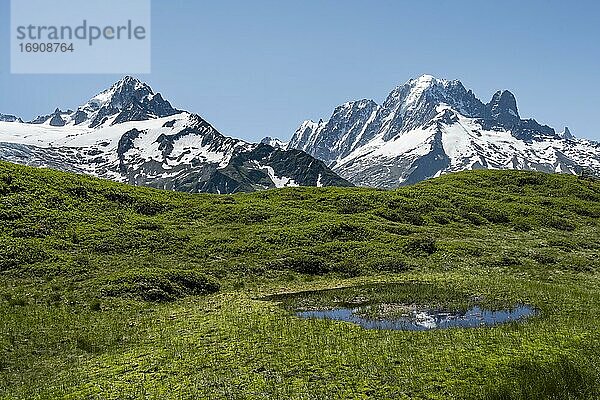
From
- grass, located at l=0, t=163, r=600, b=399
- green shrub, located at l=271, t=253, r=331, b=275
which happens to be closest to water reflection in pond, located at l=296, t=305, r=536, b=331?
grass, located at l=0, t=163, r=600, b=399

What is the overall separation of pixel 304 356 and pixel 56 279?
1024 inches

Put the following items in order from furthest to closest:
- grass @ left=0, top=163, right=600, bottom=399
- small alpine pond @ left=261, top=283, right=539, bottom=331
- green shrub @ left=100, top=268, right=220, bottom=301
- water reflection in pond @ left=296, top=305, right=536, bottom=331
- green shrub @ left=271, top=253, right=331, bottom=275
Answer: green shrub @ left=271, top=253, right=331, bottom=275 < green shrub @ left=100, top=268, right=220, bottom=301 < small alpine pond @ left=261, top=283, right=539, bottom=331 < water reflection in pond @ left=296, top=305, right=536, bottom=331 < grass @ left=0, top=163, right=600, bottom=399

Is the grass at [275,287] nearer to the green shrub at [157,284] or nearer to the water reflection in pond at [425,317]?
the green shrub at [157,284]

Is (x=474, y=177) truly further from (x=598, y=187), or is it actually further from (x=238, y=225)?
(x=238, y=225)

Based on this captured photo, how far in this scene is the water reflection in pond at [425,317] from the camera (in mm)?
30125

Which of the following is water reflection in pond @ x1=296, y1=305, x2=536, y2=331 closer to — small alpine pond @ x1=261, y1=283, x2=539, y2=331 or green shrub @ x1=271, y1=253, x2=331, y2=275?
small alpine pond @ x1=261, y1=283, x2=539, y2=331

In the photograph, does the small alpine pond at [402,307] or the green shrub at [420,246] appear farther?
the green shrub at [420,246]

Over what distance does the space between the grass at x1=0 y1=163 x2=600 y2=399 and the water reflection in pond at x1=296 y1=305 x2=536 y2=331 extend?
5.20ft

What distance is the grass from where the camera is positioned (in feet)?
72.5

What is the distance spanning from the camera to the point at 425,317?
3216cm

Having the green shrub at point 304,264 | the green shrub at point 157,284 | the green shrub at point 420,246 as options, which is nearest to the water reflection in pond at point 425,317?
the green shrub at point 157,284

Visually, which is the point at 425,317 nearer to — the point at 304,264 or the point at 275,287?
the point at 275,287

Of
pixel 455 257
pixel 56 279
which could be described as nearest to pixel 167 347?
pixel 56 279

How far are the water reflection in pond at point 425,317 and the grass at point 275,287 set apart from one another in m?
1.59
